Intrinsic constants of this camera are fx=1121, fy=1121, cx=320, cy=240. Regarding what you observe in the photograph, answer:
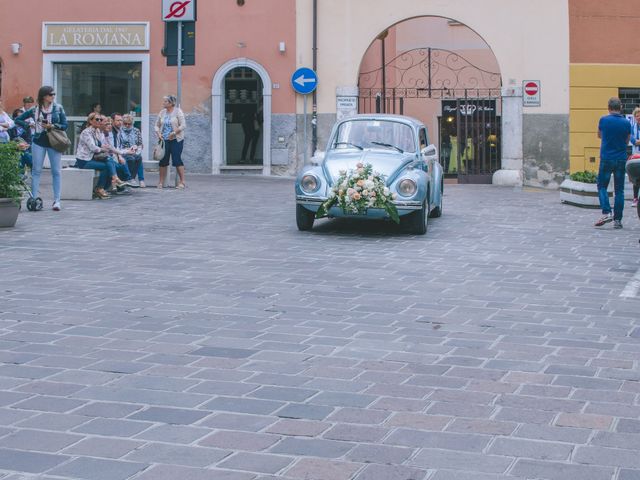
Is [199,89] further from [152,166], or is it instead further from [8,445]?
[8,445]

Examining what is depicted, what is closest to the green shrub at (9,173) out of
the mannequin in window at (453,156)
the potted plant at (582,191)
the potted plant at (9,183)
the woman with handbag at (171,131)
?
the potted plant at (9,183)

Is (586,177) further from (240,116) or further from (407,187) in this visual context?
(240,116)

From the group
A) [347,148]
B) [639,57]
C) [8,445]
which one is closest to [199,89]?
[639,57]

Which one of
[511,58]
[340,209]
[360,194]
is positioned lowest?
[340,209]

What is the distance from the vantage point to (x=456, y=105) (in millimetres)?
29297

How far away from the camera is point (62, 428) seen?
4.87m

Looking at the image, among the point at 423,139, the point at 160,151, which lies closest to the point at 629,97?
the point at 160,151

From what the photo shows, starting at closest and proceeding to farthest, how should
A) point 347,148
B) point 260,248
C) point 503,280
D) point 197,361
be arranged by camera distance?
point 197,361 < point 503,280 < point 260,248 < point 347,148

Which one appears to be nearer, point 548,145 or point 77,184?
point 77,184

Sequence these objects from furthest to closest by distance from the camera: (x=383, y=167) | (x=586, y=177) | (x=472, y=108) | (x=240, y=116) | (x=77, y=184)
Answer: (x=240, y=116), (x=472, y=108), (x=586, y=177), (x=77, y=184), (x=383, y=167)

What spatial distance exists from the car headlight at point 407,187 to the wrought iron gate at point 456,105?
11.4 m

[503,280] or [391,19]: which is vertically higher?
[391,19]

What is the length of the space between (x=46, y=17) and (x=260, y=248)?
1684cm

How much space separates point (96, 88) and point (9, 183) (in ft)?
47.4
